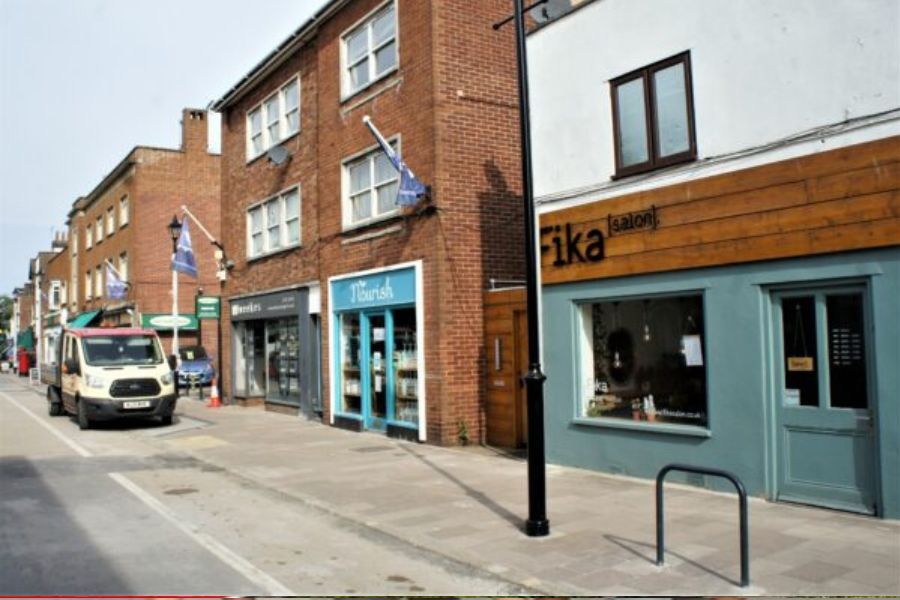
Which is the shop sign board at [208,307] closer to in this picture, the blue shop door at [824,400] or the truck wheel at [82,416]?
the truck wheel at [82,416]

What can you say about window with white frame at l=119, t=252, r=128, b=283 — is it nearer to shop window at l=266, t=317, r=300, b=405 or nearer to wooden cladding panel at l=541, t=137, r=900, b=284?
shop window at l=266, t=317, r=300, b=405

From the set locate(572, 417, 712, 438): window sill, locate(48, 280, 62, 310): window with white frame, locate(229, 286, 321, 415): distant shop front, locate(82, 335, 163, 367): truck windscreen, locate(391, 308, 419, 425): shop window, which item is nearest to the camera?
locate(572, 417, 712, 438): window sill

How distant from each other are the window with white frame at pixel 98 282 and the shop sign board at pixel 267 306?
21.1m

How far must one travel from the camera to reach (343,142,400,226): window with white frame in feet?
47.9

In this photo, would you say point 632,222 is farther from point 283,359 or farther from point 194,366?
point 194,366

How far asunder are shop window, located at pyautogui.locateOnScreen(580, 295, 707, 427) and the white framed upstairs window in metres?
29.8

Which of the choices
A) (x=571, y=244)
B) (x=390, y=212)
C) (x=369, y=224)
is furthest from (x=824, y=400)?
(x=369, y=224)

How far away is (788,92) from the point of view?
25.7 ft

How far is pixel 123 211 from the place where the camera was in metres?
35.8

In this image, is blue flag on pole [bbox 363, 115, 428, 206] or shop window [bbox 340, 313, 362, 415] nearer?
blue flag on pole [bbox 363, 115, 428, 206]

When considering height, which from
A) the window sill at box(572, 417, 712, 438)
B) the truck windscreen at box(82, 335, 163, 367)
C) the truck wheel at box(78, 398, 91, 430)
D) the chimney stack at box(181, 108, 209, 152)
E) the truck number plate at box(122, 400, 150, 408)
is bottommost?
the truck wheel at box(78, 398, 91, 430)

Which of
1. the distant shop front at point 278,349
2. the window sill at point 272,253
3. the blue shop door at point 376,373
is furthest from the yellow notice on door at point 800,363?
the window sill at point 272,253

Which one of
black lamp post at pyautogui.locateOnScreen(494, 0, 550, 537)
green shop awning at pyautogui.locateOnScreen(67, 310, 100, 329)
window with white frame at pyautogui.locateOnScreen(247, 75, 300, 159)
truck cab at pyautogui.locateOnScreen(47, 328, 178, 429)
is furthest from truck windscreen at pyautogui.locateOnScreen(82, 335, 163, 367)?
green shop awning at pyautogui.locateOnScreen(67, 310, 100, 329)

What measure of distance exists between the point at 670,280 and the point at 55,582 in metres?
6.79
